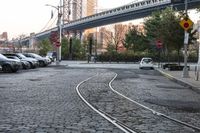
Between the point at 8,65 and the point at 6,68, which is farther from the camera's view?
the point at 6,68

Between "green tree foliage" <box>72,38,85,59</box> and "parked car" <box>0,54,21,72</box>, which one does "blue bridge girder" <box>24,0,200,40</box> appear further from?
"parked car" <box>0,54,21,72</box>

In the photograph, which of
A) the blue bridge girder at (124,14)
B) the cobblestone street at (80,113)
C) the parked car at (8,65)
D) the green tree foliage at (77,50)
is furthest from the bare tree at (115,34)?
the cobblestone street at (80,113)

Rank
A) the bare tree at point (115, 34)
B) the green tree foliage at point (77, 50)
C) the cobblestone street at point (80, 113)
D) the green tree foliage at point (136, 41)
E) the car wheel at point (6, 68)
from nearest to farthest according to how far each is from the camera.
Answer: the cobblestone street at point (80, 113) < the car wheel at point (6, 68) < the green tree foliage at point (136, 41) < the green tree foliage at point (77, 50) < the bare tree at point (115, 34)

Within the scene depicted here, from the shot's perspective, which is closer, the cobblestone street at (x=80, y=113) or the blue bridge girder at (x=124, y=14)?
the cobblestone street at (x=80, y=113)

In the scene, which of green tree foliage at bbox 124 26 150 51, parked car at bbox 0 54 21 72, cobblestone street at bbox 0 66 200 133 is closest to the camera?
cobblestone street at bbox 0 66 200 133

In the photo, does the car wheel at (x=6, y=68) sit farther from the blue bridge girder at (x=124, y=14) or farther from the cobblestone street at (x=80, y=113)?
the blue bridge girder at (x=124, y=14)

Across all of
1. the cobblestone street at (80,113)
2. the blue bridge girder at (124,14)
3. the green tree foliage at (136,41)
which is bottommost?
the cobblestone street at (80,113)

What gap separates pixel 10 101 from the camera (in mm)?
16344

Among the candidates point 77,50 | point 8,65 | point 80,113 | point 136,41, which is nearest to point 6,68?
point 8,65

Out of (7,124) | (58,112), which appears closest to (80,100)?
(58,112)

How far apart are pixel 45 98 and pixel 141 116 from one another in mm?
5199

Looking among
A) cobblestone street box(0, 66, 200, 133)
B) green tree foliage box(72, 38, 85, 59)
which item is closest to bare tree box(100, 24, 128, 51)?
green tree foliage box(72, 38, 85, 59)

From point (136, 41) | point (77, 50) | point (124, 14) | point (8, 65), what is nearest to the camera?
point (8, 65)

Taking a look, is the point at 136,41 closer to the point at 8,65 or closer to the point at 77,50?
the point at 77,50
